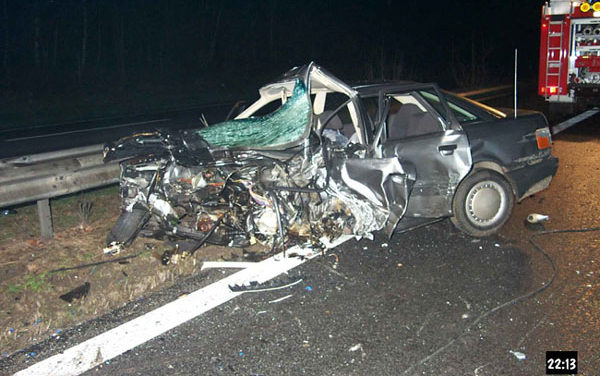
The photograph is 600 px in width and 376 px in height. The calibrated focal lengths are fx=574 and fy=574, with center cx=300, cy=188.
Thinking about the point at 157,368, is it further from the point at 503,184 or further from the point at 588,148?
the point at 588,148

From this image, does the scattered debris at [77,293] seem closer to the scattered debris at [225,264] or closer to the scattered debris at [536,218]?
the scattered debris at [225,264]

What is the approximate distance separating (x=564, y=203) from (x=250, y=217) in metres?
3.88

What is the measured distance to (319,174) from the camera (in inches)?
204

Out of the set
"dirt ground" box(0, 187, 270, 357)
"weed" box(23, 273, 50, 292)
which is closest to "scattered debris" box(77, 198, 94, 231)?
"dirt ground" box(0, 187, 270, 357)

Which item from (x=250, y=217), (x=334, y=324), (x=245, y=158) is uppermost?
(x=245, y=158)

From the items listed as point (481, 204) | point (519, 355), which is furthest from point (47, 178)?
point (519, 355)

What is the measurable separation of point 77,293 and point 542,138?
4794 mm

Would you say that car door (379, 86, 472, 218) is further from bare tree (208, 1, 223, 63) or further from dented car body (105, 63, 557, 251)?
bare tree (208, 1, 223, 63)

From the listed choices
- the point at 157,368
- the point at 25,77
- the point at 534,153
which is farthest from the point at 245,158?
the point at 25,77

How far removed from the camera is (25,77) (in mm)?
22953

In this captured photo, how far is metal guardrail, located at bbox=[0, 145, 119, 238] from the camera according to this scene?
5203mm

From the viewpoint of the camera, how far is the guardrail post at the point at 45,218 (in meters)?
5.57

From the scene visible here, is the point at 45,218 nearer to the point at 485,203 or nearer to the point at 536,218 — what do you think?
the point at 485,203

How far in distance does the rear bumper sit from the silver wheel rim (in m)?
0.25
